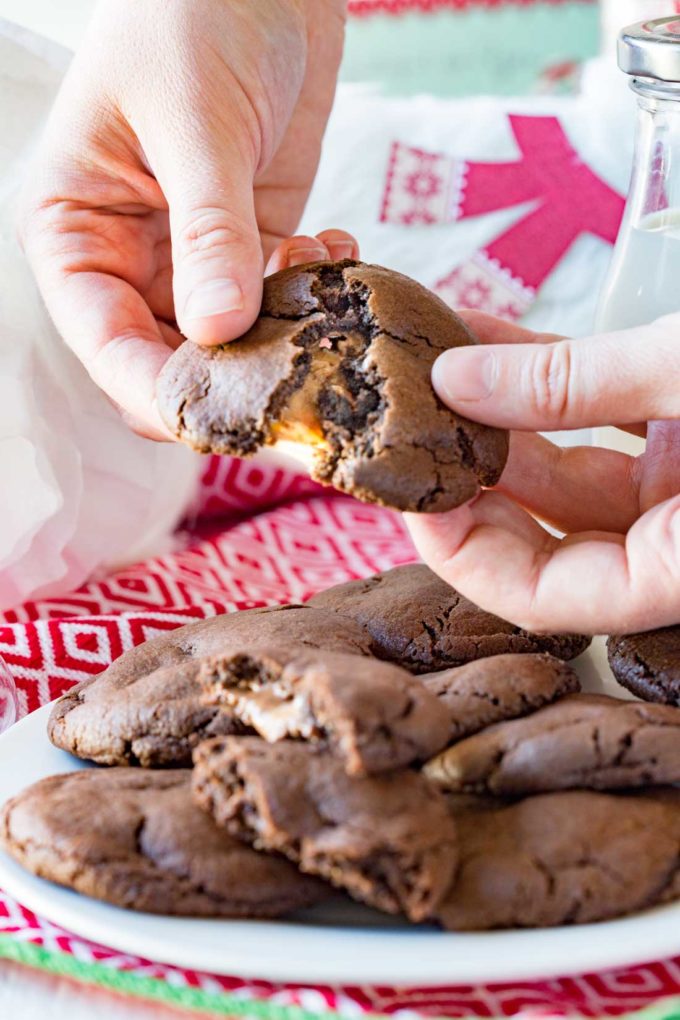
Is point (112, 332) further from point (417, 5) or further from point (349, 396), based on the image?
point (417, 5)

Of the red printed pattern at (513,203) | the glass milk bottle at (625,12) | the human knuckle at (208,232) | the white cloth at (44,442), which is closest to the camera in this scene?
the human knuckle at (208,232)

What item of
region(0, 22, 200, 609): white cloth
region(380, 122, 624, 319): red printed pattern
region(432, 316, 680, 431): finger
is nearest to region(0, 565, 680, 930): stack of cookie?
region(432, 316, 680, 431): finger

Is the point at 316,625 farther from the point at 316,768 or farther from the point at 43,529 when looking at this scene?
the point at 43,529

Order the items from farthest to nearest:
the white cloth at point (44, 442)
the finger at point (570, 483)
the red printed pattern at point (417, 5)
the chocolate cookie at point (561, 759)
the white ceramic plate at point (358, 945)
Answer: the red printed pattern at point (417, 5)
the white cloth at point (44, 442)
the finger at point (570, 483)
the chocolate cookie at point (561, 759)
the white ceramic plate at point (358, 945)

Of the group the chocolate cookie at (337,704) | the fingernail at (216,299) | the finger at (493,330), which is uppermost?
the fingernail at (216,299)

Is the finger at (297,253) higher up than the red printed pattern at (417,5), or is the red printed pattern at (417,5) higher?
the red printed pattern at (417,5)

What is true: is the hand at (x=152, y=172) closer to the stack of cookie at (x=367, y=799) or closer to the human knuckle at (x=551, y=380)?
the human knuckle at (x=551, y=380)

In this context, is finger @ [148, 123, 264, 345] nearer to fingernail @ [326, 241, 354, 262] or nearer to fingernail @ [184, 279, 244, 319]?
fingernail @ [184, 279, 244, 319]

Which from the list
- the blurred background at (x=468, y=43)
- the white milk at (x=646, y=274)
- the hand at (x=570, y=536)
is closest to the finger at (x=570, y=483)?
the hand at (x=570, y=536)
